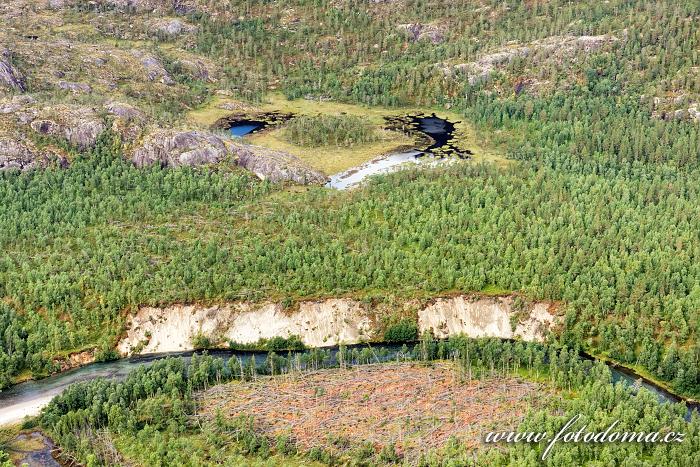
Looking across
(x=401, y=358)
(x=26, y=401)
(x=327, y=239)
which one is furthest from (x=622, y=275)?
(x=26, y=401)

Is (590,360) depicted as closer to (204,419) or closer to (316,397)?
(316,397)

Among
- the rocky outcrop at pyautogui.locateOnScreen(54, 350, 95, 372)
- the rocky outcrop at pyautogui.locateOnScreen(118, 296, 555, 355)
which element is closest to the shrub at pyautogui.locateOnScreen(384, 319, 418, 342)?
the rocky outcrop at pyautogui.locateOnScreen(118, 296, 555, 355)

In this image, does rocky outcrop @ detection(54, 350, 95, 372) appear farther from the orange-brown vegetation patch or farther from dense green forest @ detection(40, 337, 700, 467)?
the orange-brown vegetation patch

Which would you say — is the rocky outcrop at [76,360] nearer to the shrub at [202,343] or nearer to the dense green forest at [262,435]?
the dense green forest at [262,435]

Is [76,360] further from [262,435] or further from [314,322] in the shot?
[262,435]

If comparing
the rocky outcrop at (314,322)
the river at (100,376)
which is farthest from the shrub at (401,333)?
the rocky outcrop at (314,322)

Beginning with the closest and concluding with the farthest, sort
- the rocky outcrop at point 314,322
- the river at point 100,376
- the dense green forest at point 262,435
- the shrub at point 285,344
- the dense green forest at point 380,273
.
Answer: the dense green forest at point 262,435 → the river at point 100,376 → the dense green forest at point 380,273 → the shrub at point 285,344 → the rocky outcrop at point 314,322

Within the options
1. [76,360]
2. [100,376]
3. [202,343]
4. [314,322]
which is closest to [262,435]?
[202,343]
